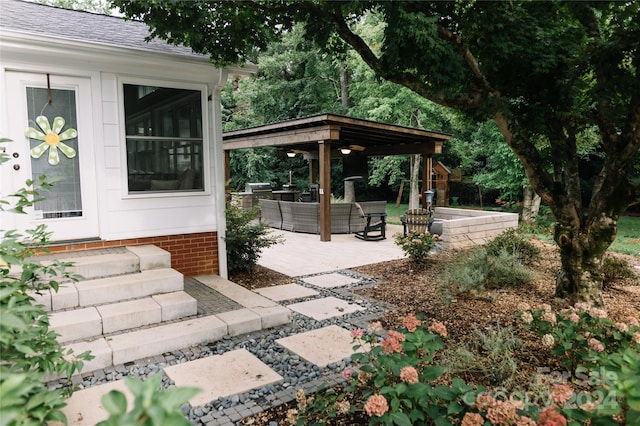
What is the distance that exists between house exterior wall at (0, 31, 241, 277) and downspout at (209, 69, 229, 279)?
0.01 metres

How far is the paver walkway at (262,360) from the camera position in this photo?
8.55ft

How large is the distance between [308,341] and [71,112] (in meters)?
3.49

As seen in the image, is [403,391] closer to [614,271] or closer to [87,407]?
[87,407]

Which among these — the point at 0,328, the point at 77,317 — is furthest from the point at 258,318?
the point at 0,328

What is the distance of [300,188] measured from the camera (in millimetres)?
22156

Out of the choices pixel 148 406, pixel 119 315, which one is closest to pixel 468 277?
pixel 119 315

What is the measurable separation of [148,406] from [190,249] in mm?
4684

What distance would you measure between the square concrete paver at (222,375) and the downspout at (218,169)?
2364 mm

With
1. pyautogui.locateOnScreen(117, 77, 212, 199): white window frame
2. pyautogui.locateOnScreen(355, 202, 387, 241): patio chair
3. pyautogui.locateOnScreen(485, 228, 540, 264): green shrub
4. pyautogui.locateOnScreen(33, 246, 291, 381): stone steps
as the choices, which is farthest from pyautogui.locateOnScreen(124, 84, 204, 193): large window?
pyautogui.locateOnScreen(355, 202, 387, 241): patio chair

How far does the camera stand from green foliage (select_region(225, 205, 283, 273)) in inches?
229

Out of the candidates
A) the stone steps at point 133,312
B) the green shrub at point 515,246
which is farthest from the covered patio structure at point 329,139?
the stone steps at point 133,312

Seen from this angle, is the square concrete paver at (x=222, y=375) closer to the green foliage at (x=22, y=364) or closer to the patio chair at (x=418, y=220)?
the green foliage at (x=22, y=364)

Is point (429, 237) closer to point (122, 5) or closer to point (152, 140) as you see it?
point (152, 140)

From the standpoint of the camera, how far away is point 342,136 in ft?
37.6
